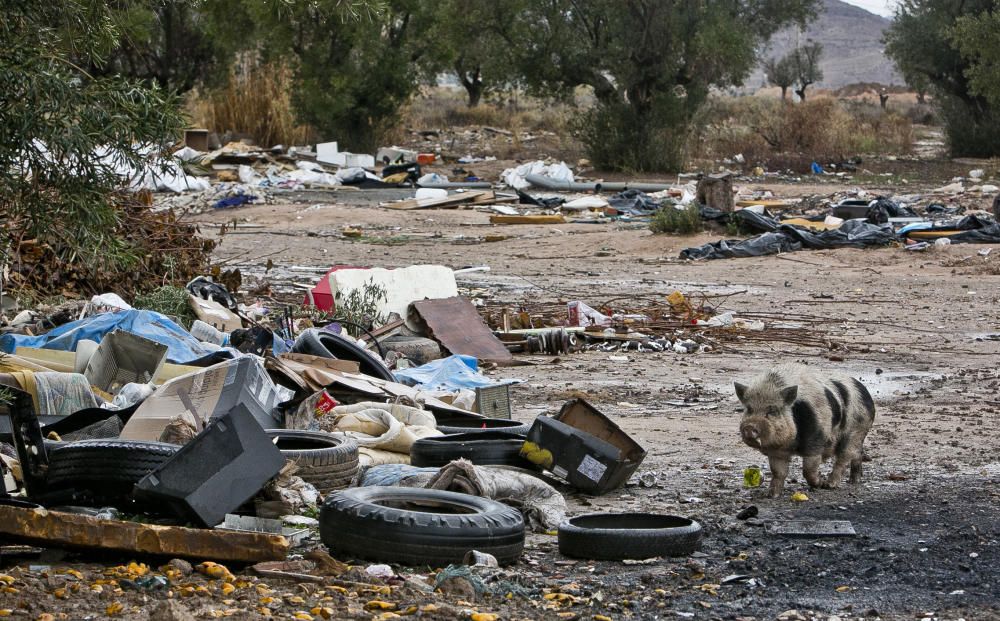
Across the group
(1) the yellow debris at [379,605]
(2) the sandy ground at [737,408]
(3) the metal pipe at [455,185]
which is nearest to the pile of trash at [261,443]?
(2) the sandy ground at [737,408]

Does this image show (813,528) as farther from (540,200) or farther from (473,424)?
(540,200)

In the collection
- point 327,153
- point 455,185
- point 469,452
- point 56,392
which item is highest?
point 327,153

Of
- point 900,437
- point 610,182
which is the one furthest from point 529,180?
point 900,437

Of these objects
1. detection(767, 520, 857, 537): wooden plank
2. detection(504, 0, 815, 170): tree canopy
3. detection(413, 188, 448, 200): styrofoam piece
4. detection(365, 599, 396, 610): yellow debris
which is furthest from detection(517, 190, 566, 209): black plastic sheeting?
detection(365, 599, 396, 610): yellow debris

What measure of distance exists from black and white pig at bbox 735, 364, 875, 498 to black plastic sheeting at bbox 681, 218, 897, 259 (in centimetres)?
1314

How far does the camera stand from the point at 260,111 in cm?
4241

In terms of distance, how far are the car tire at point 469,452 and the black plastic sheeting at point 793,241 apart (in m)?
13.3

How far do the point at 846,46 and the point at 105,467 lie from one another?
172 meters

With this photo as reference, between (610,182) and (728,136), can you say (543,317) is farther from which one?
(728,136)

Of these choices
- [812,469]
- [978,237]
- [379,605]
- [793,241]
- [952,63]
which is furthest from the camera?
[952,63]

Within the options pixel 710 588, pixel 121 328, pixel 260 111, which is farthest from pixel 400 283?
pixel 260 111

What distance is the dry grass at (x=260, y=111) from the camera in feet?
138

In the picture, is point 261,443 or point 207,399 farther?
point 207,399

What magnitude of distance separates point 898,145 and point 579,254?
88.7ft
